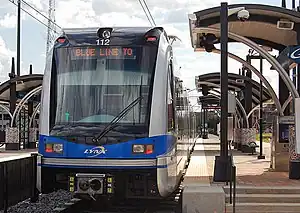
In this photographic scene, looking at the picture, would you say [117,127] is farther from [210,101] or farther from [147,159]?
[210,101]

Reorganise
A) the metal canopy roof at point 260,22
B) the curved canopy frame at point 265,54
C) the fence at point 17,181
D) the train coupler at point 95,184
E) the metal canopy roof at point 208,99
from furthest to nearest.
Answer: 1. the metal canopy roof at point 208,99
2. the metal canopy roof at point 260,22
3. the curved canopy frame at point 265,54
4. the fence at point 17,181
5. the train coupler at point 95,184

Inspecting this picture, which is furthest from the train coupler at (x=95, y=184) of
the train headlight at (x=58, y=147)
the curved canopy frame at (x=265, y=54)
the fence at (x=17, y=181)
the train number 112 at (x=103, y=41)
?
the curved canopy frame at (x=265, y=54)

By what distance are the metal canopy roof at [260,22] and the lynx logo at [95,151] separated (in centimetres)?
562

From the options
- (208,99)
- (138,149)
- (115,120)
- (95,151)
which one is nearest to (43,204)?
Answer: (95,151)

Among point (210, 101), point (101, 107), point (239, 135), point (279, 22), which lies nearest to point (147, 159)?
point (101, 107)

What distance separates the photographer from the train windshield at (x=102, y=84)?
1052 cm

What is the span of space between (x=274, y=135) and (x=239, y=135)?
17975 mm

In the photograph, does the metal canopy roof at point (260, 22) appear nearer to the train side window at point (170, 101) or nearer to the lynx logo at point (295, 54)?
the lynx logo at point (295, 54)

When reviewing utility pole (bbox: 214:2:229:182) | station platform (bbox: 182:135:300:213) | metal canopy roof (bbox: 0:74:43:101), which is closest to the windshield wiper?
station platform (bbox: 182:135:300:213)

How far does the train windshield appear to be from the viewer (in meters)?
10.5

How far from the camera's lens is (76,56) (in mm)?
10984

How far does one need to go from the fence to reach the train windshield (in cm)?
182

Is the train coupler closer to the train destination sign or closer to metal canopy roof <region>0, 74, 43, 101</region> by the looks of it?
the train destination sign

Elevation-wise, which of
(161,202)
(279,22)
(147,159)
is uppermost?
(279,22)
